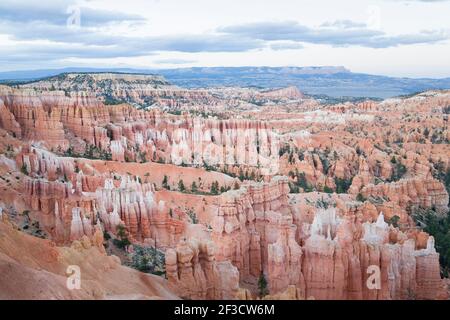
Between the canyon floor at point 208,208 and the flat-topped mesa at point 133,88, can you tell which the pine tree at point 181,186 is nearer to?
the canyon floor at point 208,208

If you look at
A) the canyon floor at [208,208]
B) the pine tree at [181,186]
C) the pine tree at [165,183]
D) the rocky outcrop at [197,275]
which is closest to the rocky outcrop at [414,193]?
the canyon floor at [208,208]

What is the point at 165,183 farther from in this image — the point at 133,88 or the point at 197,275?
the point at 133,88

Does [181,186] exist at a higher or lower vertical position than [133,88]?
lower

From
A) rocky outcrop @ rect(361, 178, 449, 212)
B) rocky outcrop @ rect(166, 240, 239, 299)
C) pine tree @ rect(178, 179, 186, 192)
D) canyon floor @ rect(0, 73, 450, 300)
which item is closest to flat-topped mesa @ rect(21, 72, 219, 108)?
canyon floor @ rect(0, 73, 450, 300)

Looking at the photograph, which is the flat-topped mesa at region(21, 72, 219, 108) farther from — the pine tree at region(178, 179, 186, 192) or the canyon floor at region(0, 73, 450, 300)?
the pine tree at region(178, 179, 186, 192)

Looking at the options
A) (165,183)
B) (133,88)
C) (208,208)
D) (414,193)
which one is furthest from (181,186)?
(133,88)

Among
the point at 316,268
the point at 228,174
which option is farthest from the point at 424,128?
the point at 316,268

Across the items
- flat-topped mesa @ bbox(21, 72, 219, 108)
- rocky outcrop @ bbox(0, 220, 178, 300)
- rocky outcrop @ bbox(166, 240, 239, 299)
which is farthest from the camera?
flat-topped mesa @ bbox(21, 72, 219, 108)
